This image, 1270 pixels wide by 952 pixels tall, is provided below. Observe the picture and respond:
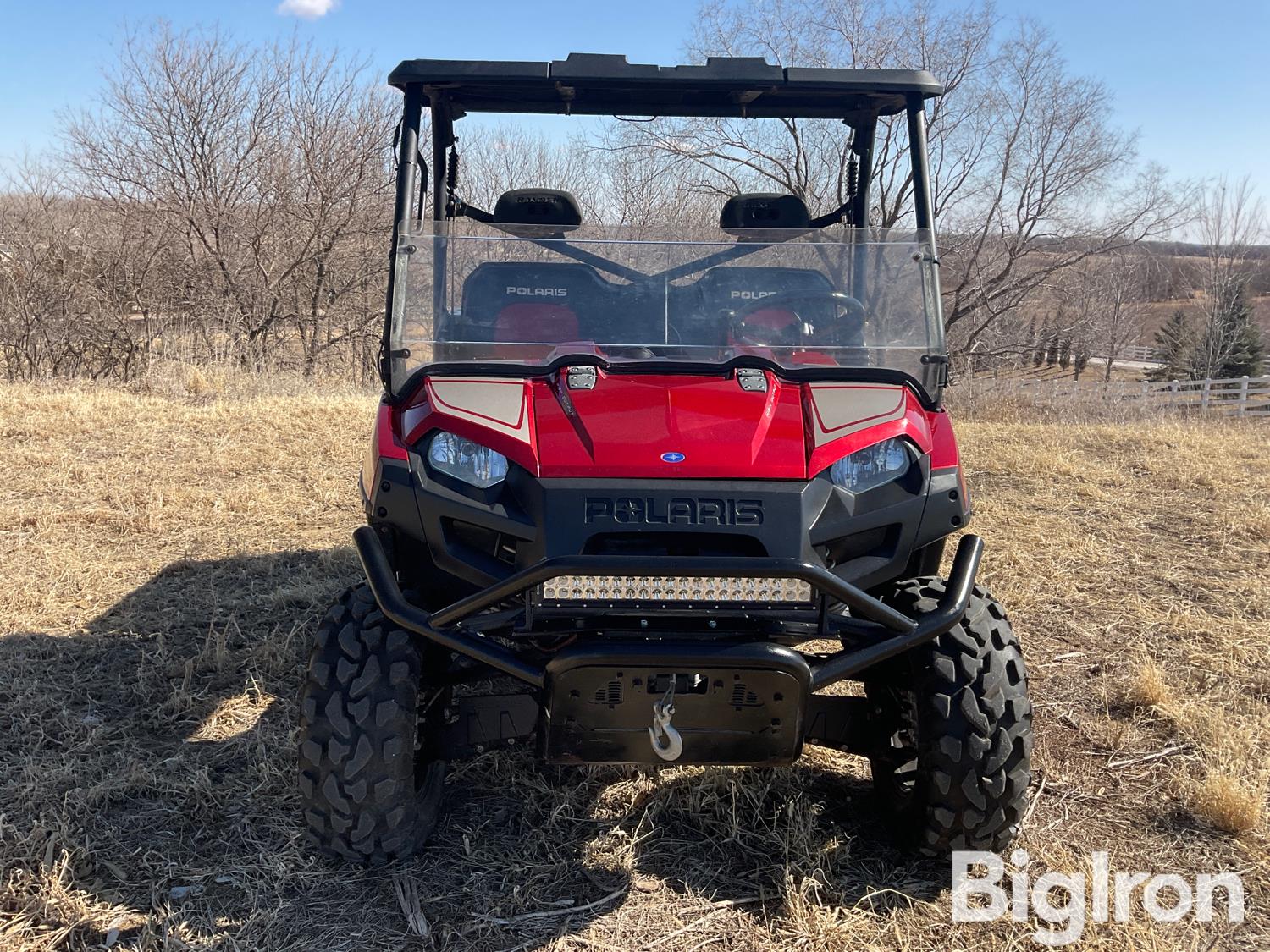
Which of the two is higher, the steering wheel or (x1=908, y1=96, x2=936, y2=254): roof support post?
(x1=908, y1=96, x2=936, y2=254): roof support post

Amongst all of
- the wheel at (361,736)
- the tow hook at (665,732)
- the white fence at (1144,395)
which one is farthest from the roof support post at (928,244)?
the white fence at (1144,395)

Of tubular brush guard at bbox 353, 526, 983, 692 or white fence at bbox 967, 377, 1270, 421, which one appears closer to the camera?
tubular brush guard at bbox 353, 526, 983, 692

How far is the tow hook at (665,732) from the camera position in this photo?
6.72 ft

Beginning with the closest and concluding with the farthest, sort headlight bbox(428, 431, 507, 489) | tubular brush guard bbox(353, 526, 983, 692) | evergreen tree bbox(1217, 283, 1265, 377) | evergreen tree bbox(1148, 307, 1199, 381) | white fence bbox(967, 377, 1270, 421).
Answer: tubular brush guard bbox(353, 526, 983, 692) → headlight bbox(428, 431, 507, 489) → white fence bbox(967, 377, 1270, 421) → evergreen tree bbox(1217, 283, 1265, 377) → evergreen tree bbox(1148, 307, 1199, 381)

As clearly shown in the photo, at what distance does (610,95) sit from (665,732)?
206 cm

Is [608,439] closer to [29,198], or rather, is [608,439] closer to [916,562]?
[916,562]

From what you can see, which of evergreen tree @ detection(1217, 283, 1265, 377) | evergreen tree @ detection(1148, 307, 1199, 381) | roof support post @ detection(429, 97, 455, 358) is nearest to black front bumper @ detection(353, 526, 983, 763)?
roof support post @ detection(429, 97, 455, 358)

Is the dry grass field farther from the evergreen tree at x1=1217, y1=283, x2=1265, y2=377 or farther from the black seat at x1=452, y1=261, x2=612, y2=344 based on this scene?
the evergreen tree at x1=1217, y1=283, x2=1265, y2=377

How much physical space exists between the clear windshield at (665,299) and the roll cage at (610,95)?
1.9 inches

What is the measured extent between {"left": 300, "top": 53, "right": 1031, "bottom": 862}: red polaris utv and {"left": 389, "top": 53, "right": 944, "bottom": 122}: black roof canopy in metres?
0.01

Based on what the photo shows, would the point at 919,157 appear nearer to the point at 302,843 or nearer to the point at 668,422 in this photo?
the point at 668,422

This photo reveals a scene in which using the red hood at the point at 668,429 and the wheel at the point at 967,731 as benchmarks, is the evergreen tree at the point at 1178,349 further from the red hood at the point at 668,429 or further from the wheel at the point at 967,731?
the red hood at the point at 668,429

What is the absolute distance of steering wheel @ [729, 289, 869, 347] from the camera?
268 cm

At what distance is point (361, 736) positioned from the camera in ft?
7.34
